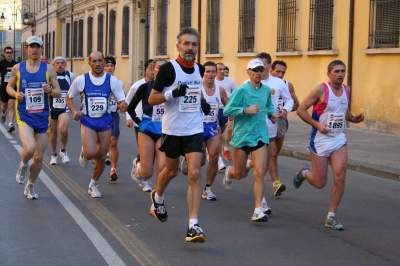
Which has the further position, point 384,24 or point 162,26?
point 162,26

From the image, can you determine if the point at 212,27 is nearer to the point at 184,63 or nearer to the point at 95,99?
the point at 95,99

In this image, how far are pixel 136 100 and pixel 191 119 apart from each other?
161 cm

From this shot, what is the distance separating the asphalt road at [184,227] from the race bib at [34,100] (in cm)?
113

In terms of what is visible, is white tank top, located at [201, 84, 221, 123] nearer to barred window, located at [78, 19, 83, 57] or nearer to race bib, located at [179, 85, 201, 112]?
race bib, located at [179, 85, 201, 112]

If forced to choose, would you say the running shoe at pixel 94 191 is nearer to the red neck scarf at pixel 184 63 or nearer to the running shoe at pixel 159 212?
the running shoe at pixel 159 212

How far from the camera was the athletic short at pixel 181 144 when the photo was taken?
23.8 ft

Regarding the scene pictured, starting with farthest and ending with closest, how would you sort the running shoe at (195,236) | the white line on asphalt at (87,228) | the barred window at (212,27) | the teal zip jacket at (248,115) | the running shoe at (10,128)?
the barred window at (212,27) < the running shoe at (10,128) < the teal zip jacket at (248,115) < the running shoe at (195,236) < the white line on asphalt at (87,228)

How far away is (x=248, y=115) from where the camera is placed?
8.45 metres

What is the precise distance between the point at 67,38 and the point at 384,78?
42700 millimetres

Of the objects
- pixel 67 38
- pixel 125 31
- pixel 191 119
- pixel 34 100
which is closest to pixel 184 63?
pixel 191 119

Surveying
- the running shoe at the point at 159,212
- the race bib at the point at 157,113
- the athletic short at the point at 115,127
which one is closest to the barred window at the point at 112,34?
the athletic short at the point at 115,127

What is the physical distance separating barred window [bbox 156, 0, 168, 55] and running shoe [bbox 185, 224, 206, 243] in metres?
29.2

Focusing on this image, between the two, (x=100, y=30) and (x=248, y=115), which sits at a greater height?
(x=100, y=30)

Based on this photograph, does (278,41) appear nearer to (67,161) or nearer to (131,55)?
(67,161)
